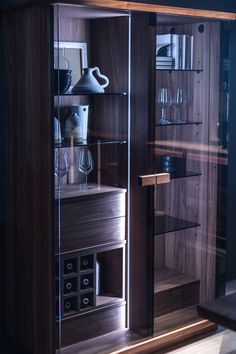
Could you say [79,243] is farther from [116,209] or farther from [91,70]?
[91,70]

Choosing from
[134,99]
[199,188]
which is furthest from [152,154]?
[199,188]

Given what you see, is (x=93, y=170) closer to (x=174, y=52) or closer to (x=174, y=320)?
(x=174, y=52)

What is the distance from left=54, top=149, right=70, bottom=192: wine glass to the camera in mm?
2562

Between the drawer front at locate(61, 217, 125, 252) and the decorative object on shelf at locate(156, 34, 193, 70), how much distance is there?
2.58 ft

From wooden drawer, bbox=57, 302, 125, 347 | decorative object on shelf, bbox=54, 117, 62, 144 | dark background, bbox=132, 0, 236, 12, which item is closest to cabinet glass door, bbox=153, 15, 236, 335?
wooden drawer, bbox=57, 302, 125, 347

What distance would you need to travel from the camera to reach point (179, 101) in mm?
3064

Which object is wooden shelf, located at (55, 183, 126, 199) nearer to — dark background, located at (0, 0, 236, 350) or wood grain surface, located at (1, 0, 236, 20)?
dark background, located at (0, 0, 236, 350)

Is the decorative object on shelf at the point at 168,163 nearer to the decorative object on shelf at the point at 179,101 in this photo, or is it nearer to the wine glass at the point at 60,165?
the decorative object on shelf at the point at 179,101

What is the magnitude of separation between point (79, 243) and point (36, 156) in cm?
44

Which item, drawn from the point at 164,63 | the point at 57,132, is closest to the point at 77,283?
the point at 57,132

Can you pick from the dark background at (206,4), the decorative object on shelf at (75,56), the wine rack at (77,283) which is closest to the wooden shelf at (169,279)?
the wine rack at (77,283)

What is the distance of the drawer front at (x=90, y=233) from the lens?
2.66 m

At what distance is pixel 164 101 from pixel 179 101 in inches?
4.6

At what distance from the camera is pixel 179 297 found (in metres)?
3.16
